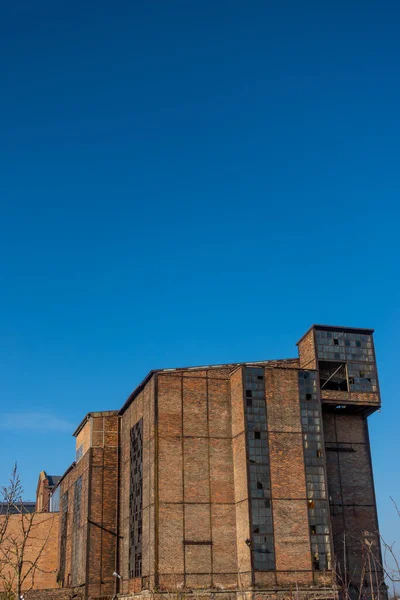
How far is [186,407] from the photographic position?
1422 inches

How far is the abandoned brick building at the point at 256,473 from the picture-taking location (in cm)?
3259

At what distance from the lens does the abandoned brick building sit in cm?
3259

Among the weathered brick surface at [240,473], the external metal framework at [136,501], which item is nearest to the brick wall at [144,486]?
the external metal framework at [136,501]

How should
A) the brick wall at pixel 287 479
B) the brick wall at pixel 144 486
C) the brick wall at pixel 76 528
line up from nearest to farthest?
the brick wall at pixel 287 479, the brick wall at pixel 144 486, the brick wall at pixel 76 528

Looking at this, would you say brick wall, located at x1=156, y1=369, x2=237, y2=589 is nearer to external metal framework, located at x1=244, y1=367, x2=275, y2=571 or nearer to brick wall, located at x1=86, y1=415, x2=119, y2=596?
external metal framework, located at x1=244, y1=367, x2=275, y2=571

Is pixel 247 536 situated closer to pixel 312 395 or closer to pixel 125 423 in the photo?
pixel 312 395

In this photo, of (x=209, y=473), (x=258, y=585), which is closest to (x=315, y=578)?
(x=258, y=585)

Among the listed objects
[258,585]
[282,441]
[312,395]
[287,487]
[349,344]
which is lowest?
[258,585]

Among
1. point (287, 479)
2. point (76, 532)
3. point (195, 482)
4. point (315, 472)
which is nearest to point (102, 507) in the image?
point (76, 532)

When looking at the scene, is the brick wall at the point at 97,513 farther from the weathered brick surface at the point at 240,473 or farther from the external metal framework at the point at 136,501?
the weathered brick surface at the point at 240,473

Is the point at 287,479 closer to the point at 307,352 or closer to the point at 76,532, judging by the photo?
the point at 307,352

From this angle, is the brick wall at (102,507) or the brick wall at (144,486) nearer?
the brick wall at (144,486)

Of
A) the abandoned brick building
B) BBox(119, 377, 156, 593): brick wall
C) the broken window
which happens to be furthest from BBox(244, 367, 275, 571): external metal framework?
BBox(119, 377, 156, 593): brick wall

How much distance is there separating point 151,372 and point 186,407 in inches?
111
